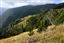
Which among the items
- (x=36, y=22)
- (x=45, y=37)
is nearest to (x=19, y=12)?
(x=36, y=22)

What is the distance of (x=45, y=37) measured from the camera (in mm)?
6320

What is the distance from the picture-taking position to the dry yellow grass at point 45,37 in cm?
623

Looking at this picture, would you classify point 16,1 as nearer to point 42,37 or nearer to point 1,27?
point 1,27

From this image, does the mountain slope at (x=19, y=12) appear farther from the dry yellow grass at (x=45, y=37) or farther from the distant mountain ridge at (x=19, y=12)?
the dry yellow grass at (x=45, y=37)

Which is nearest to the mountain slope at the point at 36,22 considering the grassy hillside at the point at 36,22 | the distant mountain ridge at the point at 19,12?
the grassy hillside at the point at 36,22

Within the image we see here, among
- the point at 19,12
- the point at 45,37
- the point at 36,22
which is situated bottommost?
the point at 45,37

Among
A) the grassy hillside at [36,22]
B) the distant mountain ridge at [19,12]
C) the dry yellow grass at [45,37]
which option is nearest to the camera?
the dry yellow grass at [45,37]

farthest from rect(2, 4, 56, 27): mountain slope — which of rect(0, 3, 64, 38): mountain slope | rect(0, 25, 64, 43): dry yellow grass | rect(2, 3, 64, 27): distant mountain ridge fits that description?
rect(0, 25, 64, 43): dry yellow grass

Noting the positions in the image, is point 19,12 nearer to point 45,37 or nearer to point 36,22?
point 36,22

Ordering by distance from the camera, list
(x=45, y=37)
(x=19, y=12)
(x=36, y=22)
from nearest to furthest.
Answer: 1. (x=45, y=37)
2. (x=36, y=22)
3. (x=19, y=12)

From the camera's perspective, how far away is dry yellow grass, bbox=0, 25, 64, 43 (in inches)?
245

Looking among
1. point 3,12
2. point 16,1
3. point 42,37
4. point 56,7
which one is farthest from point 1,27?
point 56,7

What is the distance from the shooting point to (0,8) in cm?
680

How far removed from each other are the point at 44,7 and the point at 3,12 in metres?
1.31
